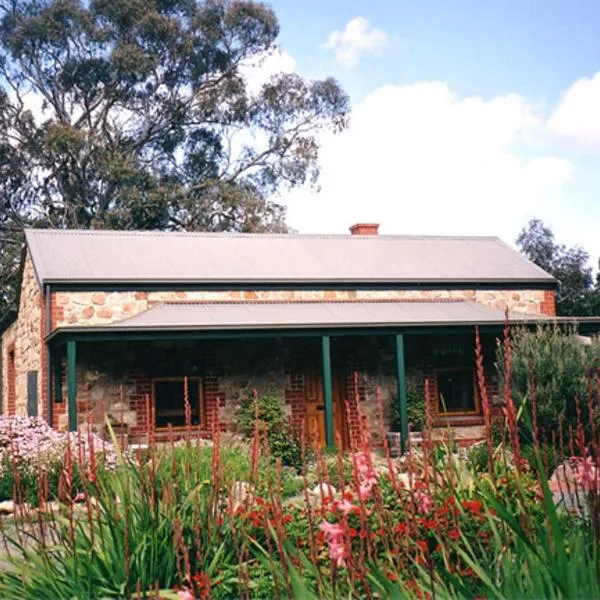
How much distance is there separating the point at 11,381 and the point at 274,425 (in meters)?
7.89

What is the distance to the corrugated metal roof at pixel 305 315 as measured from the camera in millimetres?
13812

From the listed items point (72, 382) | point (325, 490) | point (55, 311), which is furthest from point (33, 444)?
point (325, 490)

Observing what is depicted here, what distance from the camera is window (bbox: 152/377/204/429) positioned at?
14703 mm

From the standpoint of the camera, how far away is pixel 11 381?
19344mm

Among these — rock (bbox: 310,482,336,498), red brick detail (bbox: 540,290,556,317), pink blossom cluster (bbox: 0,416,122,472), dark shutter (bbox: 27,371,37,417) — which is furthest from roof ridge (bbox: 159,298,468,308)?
rock (bbox: 310,482,336,498)

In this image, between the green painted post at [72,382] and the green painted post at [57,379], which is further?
the green painted post at [57,379]

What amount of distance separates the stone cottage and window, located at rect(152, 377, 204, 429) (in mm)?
26

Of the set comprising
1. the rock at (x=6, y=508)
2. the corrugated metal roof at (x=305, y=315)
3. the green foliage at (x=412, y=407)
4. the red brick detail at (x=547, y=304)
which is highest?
the red brick detail at (x=547, y=304)

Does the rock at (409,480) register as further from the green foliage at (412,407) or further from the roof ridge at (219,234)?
the roof ridge at (219,234)

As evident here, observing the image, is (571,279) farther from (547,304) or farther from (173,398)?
(173,398)

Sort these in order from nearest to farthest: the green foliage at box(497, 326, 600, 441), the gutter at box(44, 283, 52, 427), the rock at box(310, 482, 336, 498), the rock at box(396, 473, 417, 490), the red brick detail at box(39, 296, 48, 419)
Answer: the rock at box(310, 482, 336, 498) → the rock at box(396, 473, 417, 490) → the green foliage at box(497, 326, 600, 441) → the gutter at box(44, 283, 52, 427) → the red brick detail at box(39, 296, 48, 419)

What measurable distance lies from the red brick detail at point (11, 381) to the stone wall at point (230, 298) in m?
4.74

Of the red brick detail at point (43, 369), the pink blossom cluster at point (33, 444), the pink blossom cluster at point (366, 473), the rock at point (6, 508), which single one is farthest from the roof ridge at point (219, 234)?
the pink blossom cluster at point (366, 473)

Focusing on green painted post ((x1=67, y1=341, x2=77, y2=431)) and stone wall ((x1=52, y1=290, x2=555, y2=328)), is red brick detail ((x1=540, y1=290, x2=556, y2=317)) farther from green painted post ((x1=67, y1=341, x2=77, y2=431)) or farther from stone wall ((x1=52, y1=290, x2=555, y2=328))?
green painted post ((x1=67, y1=341, x2=77, y2=431))
